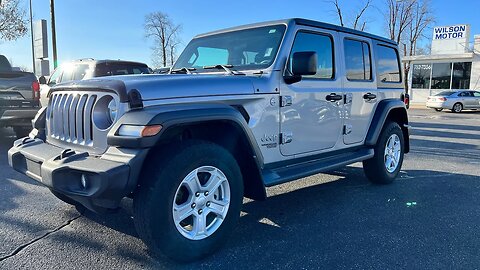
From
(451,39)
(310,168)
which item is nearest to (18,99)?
(310,168)

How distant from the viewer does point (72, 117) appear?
320 centimetres

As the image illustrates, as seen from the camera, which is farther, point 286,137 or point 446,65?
point 446,65

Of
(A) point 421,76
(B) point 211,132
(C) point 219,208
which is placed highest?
(A) point 421,76

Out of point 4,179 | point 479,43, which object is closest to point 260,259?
point 4,179

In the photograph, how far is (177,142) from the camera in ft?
9.75

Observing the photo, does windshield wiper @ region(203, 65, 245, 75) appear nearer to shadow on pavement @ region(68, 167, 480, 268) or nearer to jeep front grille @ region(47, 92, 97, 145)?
jeep front grille @ region(47, 92, 97, 145)

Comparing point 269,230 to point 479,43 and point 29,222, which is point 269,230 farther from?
point 479,43

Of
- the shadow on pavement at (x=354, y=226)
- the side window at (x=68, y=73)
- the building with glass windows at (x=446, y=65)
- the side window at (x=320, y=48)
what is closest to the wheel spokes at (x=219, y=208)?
the shadow on pavement at (x=354, y=226)

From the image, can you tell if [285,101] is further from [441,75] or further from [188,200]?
[441,75]

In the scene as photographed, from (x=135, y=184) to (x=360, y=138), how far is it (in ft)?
11.0

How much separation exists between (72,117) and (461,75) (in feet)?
Result: 99.0

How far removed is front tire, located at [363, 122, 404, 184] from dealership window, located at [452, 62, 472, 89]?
25.8 metres

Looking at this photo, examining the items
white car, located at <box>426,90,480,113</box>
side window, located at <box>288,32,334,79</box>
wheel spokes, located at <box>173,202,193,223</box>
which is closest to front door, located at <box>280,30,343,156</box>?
side window, located at <box>288,32,334,79</box>

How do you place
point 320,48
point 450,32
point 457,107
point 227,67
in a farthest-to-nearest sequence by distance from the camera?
point 450,32
point 457,107
point 320,48
point 227,67
